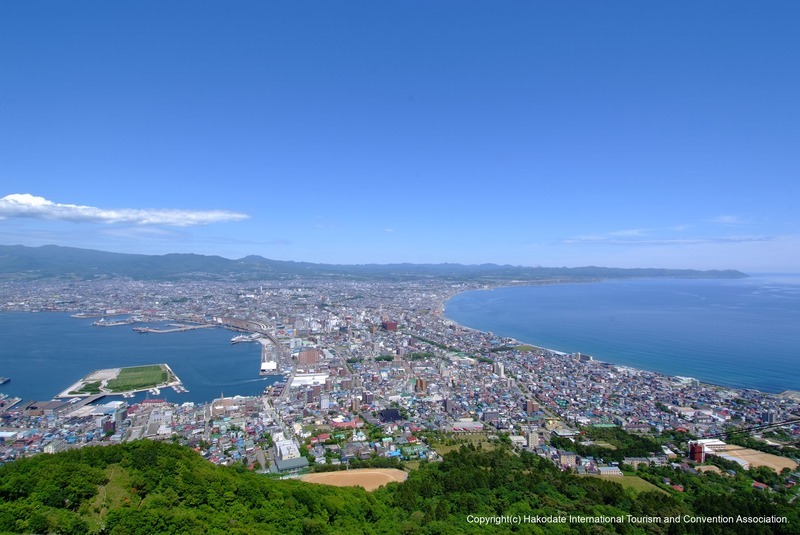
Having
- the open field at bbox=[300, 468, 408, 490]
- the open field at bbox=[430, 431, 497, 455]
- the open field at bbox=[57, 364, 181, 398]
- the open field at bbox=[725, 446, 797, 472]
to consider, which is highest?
Result: the open field at bbox=[725, 446, 797, 472]

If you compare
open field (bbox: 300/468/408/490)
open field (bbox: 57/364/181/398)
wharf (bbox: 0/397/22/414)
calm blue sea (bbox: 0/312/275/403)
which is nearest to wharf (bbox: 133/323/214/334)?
calm blue sea (bbox: 0/312/275/403)

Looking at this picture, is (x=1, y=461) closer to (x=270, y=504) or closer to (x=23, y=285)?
(x=270, y=504)

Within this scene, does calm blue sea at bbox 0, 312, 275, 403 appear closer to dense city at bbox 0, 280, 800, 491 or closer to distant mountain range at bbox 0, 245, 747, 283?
dense city at bbox 0, 280, 800, 491

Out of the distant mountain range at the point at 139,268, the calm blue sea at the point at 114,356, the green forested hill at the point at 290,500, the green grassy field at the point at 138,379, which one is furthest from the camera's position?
the distant mountain range at the point at 139,268

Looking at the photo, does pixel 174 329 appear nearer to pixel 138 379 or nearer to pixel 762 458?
pixel 138 379

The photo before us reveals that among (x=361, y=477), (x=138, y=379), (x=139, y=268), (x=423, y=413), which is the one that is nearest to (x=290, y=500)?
(x=361, y=477)

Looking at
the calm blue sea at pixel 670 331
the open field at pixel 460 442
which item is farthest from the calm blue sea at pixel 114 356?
the calm blue sea at pixel 670 331

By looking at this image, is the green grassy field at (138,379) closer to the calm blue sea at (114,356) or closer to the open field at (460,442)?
the calm blue sea at (114,356)
